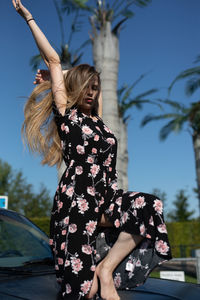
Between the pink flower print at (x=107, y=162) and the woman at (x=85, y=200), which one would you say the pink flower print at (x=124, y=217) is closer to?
the woman at (x=85, y=200)

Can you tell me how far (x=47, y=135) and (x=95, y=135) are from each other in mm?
460

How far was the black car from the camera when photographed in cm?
193

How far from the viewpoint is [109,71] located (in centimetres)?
798

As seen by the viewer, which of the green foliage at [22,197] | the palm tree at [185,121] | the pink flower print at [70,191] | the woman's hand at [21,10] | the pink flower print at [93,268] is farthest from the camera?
the green foliage at [22,197]

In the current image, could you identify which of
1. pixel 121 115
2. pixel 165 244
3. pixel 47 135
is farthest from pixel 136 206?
pixel 121 115

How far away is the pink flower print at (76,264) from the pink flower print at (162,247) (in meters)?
0.43

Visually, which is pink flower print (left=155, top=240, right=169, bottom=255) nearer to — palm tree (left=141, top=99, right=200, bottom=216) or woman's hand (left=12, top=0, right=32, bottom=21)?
woman's hand (left=12, top=0, right=32, bottom=21)

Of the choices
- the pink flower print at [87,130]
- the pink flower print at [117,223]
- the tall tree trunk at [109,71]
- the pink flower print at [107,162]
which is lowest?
the pink flower print at [117,223]

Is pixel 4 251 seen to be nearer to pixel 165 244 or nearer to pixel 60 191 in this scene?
pixel 60 191

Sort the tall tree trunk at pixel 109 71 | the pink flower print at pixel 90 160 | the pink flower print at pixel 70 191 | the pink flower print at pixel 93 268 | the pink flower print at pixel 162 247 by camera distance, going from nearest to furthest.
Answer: the pink flower print at pixel 162 247
the pink flower print at pixel 93 268
the pink flower print at pixel 70 191
the pink flower print at pixel 90 160
the tall tree trunk at pixel 109 71

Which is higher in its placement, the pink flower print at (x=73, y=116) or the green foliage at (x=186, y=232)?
the pink flower print at (x=73, y=116)

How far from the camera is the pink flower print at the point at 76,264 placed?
1.99 metres

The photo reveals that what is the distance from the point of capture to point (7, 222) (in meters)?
2.91

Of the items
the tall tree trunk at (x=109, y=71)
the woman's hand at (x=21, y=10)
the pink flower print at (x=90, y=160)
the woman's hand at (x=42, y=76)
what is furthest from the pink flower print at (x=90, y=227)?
the tall tree trunk at (x=109, y=71)
